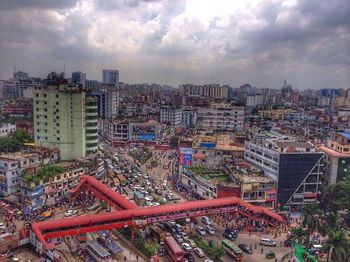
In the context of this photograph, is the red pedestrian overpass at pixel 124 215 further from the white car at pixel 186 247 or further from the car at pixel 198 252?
the car at pixel 198 252

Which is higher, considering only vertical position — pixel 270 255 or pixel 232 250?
pixel 232 250

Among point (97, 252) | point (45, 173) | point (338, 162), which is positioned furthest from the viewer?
point (338, 162)

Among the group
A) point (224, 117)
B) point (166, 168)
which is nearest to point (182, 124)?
point (224, 117)

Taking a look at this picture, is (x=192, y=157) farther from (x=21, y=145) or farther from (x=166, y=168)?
(x=21, y=145)

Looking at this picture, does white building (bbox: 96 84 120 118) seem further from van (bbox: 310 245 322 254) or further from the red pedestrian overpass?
van (bbox: 310 245 322 254)

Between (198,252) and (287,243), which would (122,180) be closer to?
(198,252)

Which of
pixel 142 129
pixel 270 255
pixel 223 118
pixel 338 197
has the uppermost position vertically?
pixel 223 118

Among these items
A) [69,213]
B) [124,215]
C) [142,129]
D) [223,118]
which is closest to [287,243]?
[124,215]
